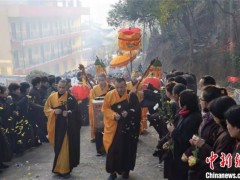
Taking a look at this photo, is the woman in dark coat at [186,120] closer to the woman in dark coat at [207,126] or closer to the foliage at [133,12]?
the woman in dark coat at [207,126]

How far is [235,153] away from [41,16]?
117 feet

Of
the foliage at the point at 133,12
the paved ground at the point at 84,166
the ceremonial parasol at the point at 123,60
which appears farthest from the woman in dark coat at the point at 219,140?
the foliage at the point at 133,12

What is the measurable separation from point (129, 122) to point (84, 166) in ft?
5.00

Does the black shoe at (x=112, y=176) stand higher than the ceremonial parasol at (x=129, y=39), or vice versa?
the ceremonial parasol at (x=129, y=39)

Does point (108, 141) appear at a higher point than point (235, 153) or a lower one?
lower

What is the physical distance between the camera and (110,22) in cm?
1742

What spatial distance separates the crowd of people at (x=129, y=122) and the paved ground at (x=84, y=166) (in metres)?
0.24

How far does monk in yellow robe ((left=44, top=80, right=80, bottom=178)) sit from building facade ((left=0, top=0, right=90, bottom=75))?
1089 inches

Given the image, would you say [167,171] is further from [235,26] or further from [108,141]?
[235,26]

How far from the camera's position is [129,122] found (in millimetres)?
5551

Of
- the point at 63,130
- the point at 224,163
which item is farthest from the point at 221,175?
the point at 63,130

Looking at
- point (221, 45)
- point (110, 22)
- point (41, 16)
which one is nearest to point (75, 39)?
point (41, 16)

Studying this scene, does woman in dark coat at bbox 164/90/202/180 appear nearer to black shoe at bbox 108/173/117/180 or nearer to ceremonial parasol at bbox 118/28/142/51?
black shoe at bbox 108/173/117/180

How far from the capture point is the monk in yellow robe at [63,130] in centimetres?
582
